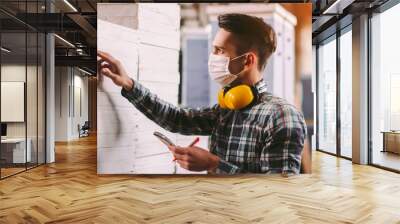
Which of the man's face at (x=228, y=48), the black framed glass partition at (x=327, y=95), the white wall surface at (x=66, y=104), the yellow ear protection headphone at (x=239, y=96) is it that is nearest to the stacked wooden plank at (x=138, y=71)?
the man's face at (x=228, y=48)

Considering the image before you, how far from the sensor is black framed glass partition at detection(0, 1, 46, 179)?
6.18 meters

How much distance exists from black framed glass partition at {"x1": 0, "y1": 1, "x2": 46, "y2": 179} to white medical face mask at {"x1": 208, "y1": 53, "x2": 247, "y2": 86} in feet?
10.7

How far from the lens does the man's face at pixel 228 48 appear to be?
5.75 metres

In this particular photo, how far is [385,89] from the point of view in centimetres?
720

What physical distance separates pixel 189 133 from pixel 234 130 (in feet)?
2.32

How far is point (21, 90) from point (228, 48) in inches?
152

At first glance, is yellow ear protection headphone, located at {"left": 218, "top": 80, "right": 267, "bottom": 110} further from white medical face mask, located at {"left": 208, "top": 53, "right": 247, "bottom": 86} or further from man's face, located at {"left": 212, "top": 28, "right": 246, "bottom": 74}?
man's face, located at {"left": 212, "top": 28, "right": 246, "bottom": 74}

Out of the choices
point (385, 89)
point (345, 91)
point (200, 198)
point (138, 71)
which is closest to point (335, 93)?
point (345, 91)

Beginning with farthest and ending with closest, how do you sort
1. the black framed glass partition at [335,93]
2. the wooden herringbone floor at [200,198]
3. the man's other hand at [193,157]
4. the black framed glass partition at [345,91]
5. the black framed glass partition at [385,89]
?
the black framed glass partition at [335,93] → the black framed glass partition at [345,91] → the black framed glass partition at [385,89] → the man's other hand at [193,157] → the wooden herringbone floor at [200,198]

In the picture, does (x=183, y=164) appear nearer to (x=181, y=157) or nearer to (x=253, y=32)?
(x=181, y=157)

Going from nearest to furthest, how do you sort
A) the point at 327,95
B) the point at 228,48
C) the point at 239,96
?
the point at 239,96
the point at 228,48
the point at 327,95

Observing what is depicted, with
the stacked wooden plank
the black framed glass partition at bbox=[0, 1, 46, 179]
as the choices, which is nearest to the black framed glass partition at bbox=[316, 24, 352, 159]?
the stacked wooden plank

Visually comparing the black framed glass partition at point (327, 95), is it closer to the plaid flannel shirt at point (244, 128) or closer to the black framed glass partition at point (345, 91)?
the black framed glass partition at point (345, 91)

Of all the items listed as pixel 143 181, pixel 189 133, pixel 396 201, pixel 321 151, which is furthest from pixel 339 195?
pixel 321 151
